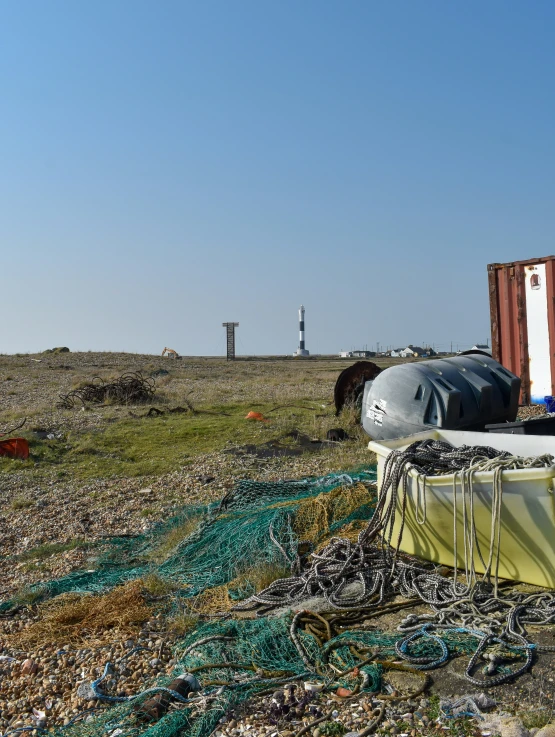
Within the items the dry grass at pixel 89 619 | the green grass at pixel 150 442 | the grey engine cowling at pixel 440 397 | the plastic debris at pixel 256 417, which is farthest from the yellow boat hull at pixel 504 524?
the plastic debris at pixel 256 417

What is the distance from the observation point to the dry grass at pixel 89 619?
15.2 feet

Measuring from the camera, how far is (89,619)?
4.85m

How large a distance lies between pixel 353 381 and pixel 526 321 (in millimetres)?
3217

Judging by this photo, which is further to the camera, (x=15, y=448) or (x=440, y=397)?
(x=15, y=448)

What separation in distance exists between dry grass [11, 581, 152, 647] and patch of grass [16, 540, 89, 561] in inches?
59.9

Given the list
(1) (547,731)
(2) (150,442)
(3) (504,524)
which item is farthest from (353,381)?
(1) (547,731)

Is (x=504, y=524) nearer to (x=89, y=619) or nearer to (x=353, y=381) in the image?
(x=89, y=619)

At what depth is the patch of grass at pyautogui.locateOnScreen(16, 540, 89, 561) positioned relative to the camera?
6.71 meters

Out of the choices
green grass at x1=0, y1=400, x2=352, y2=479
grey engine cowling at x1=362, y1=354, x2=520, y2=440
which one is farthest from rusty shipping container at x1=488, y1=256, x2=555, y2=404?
green grass at x1=0, y1=400, x2=352, y2=479

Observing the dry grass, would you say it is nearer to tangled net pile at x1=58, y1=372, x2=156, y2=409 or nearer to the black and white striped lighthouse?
tangled net pile at x1=58, y1=372, x2=156, y2=409

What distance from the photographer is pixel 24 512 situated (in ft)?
27.1

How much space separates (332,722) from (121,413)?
13438mm

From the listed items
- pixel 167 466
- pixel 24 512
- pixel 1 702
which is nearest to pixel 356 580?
pixel 1 702

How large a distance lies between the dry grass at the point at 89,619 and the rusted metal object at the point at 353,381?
26.5ft
